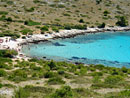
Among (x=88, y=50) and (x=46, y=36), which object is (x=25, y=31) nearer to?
(x=46, y=36)

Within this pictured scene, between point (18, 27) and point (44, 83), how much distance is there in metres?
44.0

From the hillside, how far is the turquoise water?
8649 mm

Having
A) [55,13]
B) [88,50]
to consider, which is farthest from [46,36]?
[55,13]

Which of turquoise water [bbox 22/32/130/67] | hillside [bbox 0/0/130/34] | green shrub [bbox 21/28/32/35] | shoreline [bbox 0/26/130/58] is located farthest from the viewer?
hillside [bbox 0/0/130/34]

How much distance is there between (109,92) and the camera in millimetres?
22094

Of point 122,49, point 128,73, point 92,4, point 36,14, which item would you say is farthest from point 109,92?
point 92,4

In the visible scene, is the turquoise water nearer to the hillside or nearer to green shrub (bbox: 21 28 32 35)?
green shrub (bbox: 21 28 32 35)

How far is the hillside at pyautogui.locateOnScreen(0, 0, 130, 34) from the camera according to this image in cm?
7106

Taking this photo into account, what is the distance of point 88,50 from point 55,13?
34.0m

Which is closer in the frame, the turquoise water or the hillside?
the turquoise water

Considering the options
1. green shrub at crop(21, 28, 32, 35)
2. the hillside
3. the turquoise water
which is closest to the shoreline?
the turquoise water

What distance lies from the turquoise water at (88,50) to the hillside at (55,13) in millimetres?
8649

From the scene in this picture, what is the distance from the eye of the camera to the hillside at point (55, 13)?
233 ft

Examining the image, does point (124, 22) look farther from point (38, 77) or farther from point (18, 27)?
point (38, 77)
